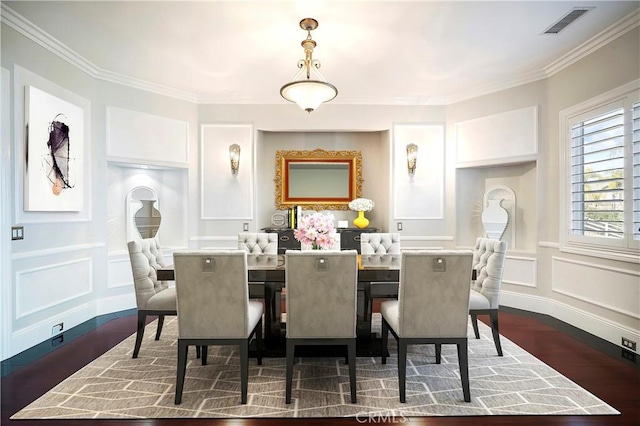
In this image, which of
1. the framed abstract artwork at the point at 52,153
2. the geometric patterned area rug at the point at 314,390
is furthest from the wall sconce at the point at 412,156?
the framed abstract artwork at the point at 52,153

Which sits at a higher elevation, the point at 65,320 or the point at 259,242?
the point at 259,242

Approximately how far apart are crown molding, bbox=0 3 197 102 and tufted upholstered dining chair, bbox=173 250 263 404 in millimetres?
2537

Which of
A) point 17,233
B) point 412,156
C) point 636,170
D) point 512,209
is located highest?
point 412,156

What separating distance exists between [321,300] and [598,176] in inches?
118

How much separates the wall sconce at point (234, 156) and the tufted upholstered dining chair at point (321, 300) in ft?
9.72

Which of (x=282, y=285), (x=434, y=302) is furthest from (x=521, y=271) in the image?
(x=282, y=285)

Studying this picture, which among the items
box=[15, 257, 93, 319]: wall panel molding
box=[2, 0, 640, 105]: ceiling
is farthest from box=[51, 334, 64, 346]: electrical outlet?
box=[2, 0, 640, 105]: ceiling

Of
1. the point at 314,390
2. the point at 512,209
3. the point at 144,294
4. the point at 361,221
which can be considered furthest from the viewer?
the point at 361,221

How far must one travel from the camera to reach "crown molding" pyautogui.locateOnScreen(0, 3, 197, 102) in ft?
9.20

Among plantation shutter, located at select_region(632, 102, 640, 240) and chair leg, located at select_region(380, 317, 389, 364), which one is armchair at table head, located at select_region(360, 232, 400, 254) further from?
plantation shutter, located at select_region(632, 102, 640, 240)

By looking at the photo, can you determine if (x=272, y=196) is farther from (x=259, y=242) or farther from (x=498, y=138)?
(x=498, y=138)

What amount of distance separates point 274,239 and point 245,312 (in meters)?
1.56

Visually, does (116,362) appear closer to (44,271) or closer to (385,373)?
(44,271)

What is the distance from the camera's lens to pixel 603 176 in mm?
3195
